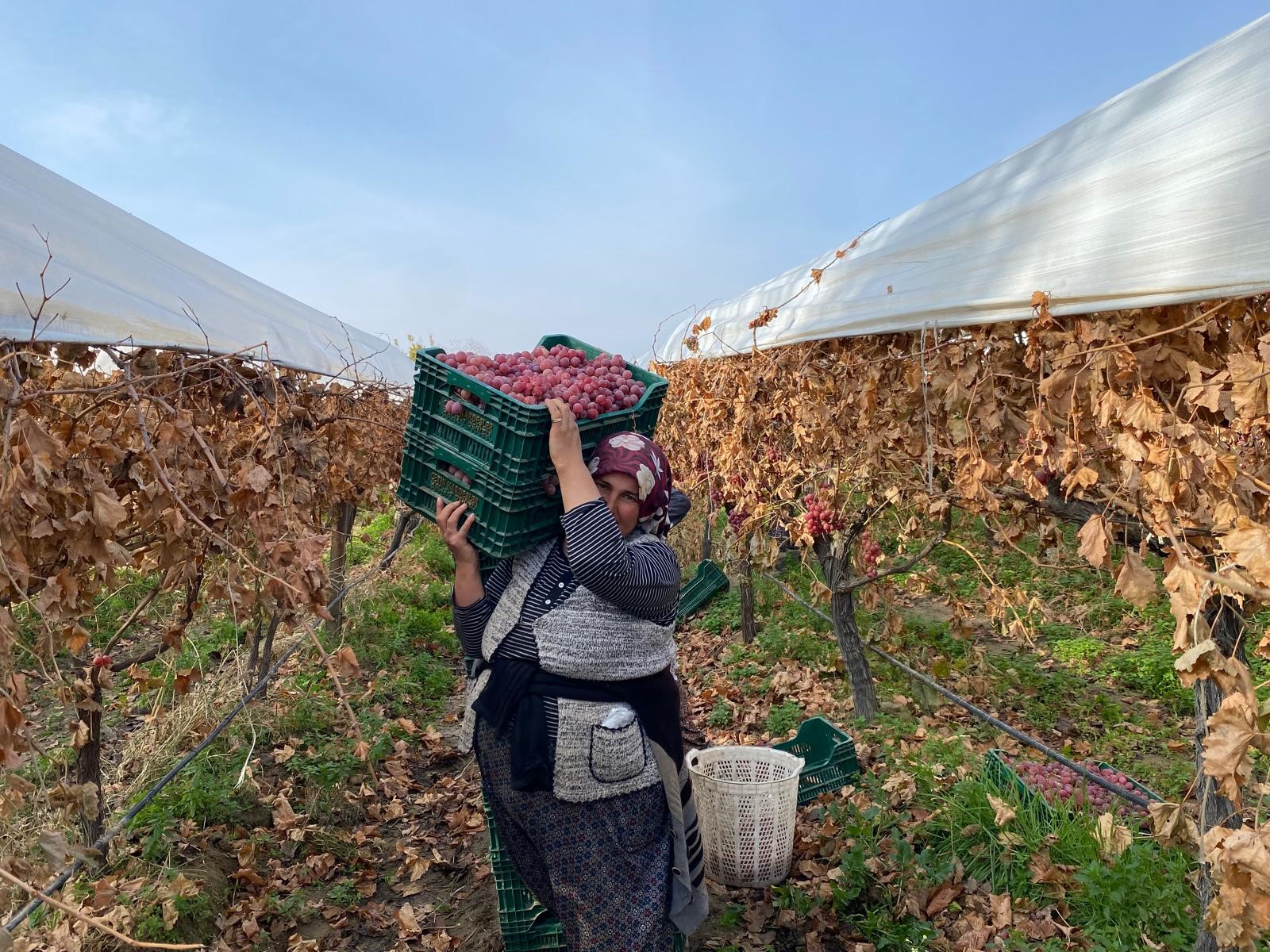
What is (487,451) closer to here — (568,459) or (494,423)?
(494,423)

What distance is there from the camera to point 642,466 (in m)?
2.07

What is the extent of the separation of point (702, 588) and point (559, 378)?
594 centimetres

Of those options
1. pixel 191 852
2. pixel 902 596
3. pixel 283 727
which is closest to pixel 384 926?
pixel 191 852

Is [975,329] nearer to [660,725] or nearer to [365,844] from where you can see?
[660,725]

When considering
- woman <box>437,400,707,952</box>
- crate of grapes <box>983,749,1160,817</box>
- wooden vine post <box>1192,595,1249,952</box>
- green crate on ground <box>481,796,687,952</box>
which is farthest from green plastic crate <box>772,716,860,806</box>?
woman <box>437,400,707,952</box>

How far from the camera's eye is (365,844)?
3.91 m

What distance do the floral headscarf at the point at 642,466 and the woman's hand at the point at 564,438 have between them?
13cm

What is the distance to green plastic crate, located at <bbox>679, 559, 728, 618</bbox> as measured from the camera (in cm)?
768

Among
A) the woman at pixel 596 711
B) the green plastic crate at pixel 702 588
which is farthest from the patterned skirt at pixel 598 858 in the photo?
the green plastic crate at pixel 702 588

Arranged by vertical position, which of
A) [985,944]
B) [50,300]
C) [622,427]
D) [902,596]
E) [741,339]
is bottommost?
[985,944]

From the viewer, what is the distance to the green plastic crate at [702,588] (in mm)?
7684

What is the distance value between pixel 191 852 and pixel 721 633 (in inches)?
175

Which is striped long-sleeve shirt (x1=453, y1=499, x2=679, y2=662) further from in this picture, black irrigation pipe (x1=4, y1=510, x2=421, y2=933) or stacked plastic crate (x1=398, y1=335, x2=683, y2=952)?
black irrigation pipe (x1=4, y1=510, x2=421, y2=933)

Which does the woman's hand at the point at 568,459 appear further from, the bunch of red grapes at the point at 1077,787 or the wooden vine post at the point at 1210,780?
the bunch of red grapes at the point at 1077,787
